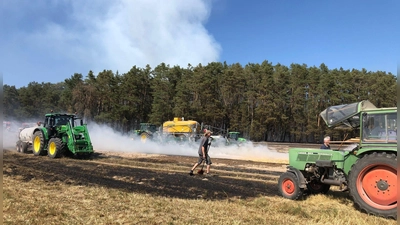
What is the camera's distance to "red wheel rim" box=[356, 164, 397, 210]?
5957mm

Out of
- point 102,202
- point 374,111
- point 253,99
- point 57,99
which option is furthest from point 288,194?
point 57,99

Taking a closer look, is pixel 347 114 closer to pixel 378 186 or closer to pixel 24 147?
pixel 378 186

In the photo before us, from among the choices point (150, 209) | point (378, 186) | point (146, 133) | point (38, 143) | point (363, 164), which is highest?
point (146, 133)

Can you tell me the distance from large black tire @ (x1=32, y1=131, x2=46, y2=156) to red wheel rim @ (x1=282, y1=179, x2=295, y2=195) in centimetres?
1357

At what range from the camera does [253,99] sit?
170 ft

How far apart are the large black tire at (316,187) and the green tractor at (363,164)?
294 mm

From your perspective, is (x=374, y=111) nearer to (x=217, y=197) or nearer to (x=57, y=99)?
(x=217, y=197)

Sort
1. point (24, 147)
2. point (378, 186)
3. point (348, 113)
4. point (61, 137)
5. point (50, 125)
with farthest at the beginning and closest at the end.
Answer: point (24, 147), point (50, 125), point (61, 137), point (348, 113), point (378, 186)

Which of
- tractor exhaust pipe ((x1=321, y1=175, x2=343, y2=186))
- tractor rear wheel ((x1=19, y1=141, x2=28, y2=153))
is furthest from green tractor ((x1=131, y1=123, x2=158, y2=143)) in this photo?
tractor exhaust pipe ((x1=321, y1=175, x2=343, y2=186))

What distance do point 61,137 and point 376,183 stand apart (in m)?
15.2

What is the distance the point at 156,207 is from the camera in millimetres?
6012

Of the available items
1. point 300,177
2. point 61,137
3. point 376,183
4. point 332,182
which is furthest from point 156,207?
point 61,137

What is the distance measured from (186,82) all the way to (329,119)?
153 ft

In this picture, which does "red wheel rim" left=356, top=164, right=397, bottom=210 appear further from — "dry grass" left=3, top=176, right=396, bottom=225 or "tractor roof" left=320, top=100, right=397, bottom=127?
"tractor roof" left=320, top=100, right=397, bottom=127
